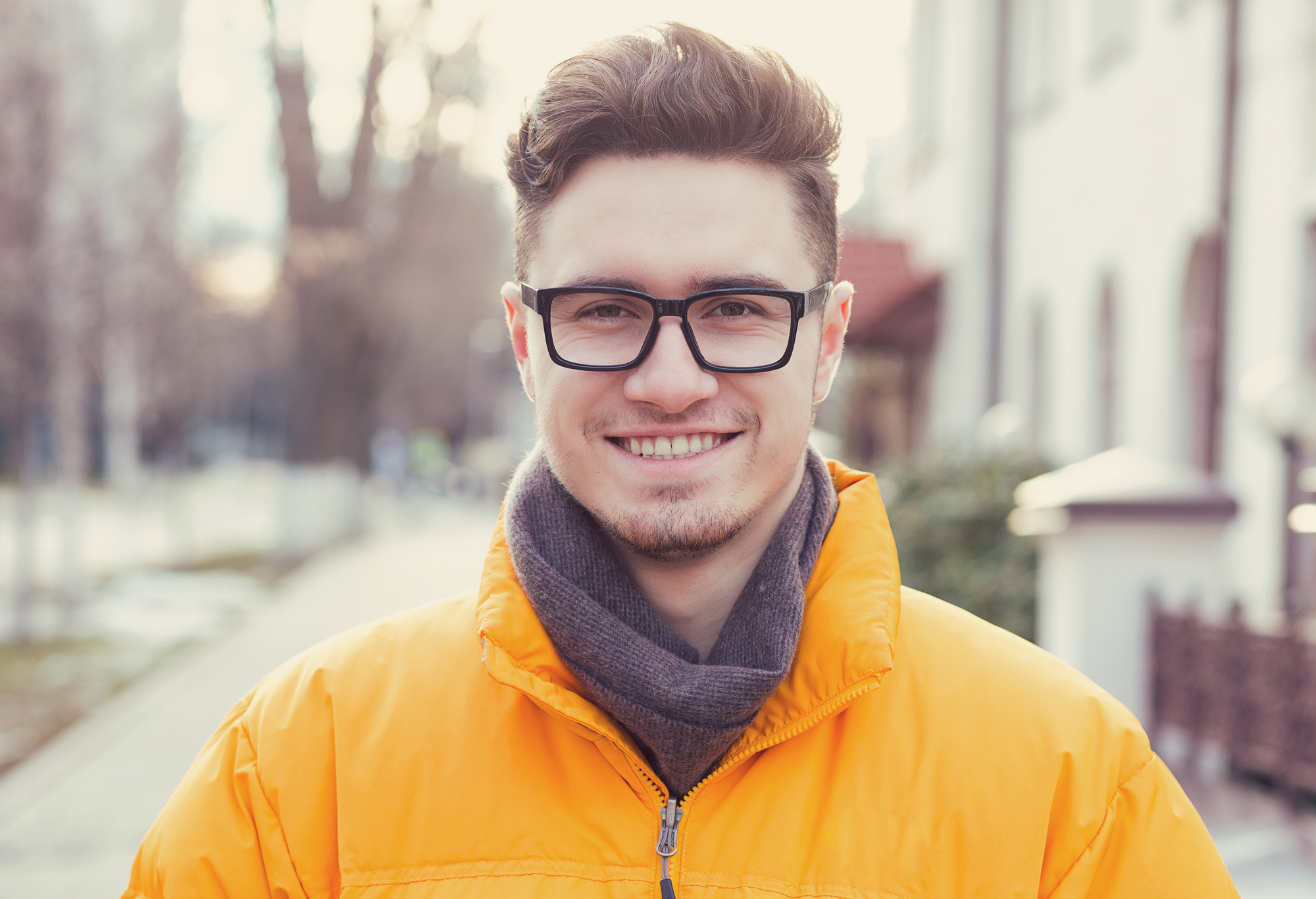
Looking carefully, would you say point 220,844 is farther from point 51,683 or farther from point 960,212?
point 960,212

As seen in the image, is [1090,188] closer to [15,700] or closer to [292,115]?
[15,700]

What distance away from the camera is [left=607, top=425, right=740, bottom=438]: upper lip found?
5.93 ft

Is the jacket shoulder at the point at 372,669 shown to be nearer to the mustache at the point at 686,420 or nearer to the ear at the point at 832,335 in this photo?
the mustache at the point at 686,420

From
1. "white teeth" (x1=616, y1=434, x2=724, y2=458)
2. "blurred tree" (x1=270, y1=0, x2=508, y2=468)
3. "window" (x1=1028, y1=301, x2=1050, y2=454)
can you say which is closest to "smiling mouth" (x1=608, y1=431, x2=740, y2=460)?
"white teeth" (x1=616, y1=434, x2=724, y2=458)

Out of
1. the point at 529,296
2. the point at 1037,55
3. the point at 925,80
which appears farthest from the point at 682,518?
the point at 925,80

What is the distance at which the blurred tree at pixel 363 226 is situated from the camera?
1878 centimetres

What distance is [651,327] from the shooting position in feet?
5.86

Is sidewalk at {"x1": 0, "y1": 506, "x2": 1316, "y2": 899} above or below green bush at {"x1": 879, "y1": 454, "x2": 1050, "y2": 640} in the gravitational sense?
below

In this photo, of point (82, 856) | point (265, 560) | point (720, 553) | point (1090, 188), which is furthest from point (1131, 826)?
point (265, 560)

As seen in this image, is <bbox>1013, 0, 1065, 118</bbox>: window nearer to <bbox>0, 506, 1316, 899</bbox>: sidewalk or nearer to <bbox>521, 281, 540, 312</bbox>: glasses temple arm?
<bbox>0, 506, 1316, 899</bbox>: sidewalk

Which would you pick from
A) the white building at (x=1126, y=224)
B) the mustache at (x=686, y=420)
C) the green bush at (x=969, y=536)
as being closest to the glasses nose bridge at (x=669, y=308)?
the mustache at (x=686, y=420)

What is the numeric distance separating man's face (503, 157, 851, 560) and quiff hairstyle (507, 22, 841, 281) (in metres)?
0.03

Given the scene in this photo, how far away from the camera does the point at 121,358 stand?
61.0 ft

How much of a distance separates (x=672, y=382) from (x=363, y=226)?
62.3 feet
